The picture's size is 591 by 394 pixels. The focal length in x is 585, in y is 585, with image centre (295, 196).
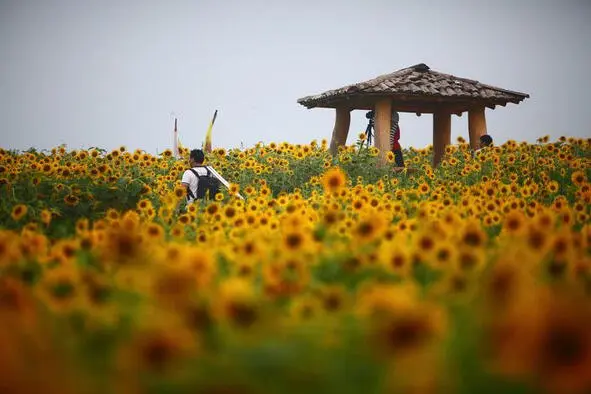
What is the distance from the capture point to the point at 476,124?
14.9m

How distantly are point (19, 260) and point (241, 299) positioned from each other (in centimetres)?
163

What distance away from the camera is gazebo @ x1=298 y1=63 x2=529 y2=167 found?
1347cm

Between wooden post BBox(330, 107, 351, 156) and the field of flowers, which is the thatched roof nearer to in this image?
wooden post BBox(330, 107, 351, 156)

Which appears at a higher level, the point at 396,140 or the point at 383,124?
the point at 383,124

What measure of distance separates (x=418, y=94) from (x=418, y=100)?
751 mm

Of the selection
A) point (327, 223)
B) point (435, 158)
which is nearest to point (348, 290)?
point (327, 223)

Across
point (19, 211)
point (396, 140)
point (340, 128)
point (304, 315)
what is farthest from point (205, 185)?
point (340, 128)

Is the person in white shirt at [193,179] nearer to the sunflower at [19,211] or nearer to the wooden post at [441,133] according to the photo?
the sunflower at [19,211]

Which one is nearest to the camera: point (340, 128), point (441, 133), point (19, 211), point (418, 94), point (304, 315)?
point (304, 315)

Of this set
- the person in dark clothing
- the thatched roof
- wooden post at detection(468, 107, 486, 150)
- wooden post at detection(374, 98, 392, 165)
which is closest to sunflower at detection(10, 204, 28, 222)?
the thatched roof

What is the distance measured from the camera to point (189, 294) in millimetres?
1982

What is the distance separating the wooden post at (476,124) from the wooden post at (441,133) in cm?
67

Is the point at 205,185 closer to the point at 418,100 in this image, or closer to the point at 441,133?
the point at 418,100

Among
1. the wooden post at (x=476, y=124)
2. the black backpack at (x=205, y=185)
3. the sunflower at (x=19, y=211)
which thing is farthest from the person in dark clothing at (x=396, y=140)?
the sunflower at (x=19, y=211)
